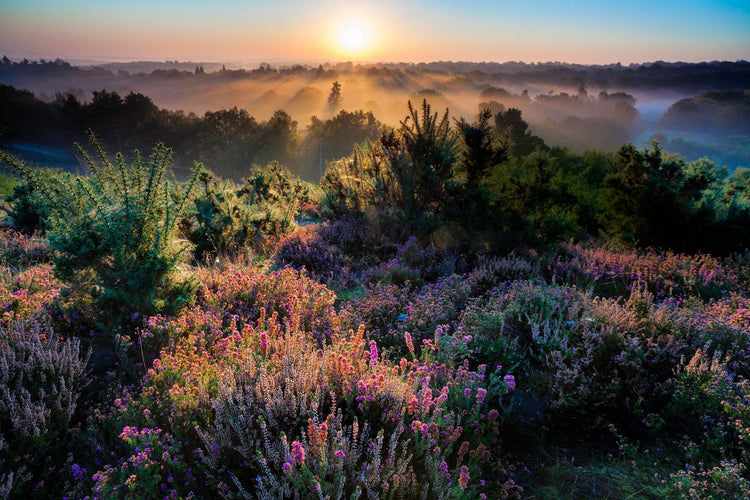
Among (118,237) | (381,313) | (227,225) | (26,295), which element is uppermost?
(118,237)

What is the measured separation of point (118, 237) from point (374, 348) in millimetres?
3207

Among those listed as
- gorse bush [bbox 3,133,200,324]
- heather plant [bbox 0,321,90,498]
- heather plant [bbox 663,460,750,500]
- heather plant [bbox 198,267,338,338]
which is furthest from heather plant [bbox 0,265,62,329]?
heather plant [bbox 663,460,750,500]

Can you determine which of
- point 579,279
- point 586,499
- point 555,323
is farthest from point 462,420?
point 579,279

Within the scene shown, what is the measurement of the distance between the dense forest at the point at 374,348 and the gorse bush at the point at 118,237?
0.03m

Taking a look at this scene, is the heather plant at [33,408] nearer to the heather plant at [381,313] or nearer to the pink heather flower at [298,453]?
the pink heather flower at [298,453]

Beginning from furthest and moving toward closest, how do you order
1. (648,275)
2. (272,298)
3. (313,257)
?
(313,257) < (648,275) < (272,298)

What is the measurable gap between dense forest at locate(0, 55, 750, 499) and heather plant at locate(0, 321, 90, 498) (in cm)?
2

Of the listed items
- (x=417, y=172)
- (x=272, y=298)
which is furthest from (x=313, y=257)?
(x=417, y=172)

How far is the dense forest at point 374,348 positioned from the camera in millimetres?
2410

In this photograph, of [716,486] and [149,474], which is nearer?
[149,474]

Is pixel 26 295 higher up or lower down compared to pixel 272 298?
higher up

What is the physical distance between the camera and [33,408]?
2.78 m

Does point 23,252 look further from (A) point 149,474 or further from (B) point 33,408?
(A) point 149,474

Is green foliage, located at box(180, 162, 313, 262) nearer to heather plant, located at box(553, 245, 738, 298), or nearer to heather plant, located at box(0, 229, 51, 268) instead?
heather plant, located at box(0, 229, 51, 268)
